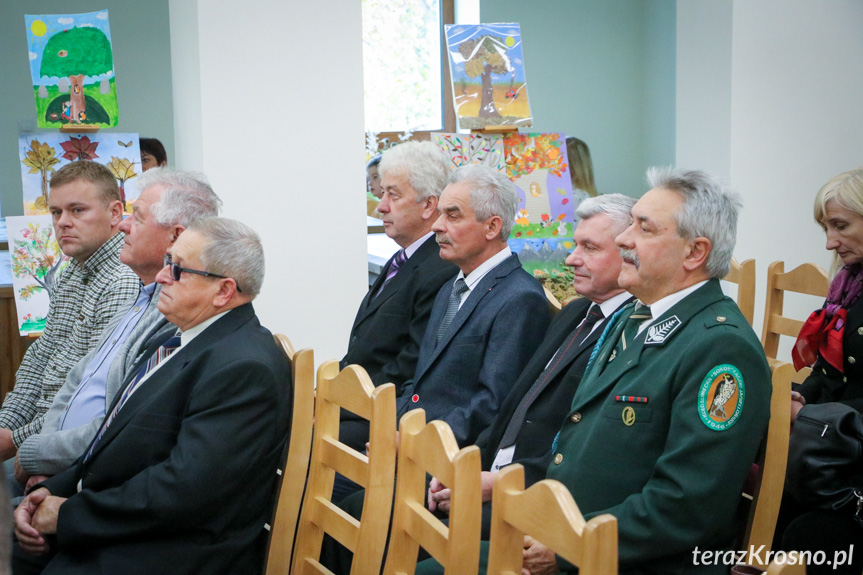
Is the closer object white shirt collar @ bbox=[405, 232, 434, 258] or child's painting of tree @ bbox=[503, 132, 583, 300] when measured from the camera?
white shirt collar @ bbox=[405, 232, 434, 258]

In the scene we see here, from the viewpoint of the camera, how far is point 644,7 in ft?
21.2

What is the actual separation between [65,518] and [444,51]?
5062 millimetres

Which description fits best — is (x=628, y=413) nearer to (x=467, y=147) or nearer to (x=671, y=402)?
(x=671, y=402)

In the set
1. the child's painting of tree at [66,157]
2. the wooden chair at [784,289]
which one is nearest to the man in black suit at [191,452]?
the child's painting of tree at [66,157]

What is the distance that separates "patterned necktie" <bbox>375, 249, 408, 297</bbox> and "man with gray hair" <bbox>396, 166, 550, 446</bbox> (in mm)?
307

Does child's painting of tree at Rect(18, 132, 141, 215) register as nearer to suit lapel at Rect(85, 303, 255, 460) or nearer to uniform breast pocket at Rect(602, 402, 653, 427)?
suit lapel at Rect(85, 303, 255, 460)

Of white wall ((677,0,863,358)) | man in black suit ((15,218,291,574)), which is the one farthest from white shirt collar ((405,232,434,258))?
white wall ((677,0,863,358))

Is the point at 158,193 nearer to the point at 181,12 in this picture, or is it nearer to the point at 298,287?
the point at 298,287

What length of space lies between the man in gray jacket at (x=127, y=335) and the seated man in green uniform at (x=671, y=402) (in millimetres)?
1299

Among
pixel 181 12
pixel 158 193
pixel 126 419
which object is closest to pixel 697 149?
pixel 181 12

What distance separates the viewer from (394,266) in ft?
10.2

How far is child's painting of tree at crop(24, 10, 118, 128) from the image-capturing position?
354cm

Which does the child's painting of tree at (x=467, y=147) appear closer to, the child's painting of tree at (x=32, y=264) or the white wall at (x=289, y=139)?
the white wall at (x=289, y=139)

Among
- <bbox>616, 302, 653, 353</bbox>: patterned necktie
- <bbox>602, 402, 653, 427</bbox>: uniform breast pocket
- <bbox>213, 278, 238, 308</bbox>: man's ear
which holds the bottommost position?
<bbox>602, 402, 653, 427</bbox>: uniform breast pocket
